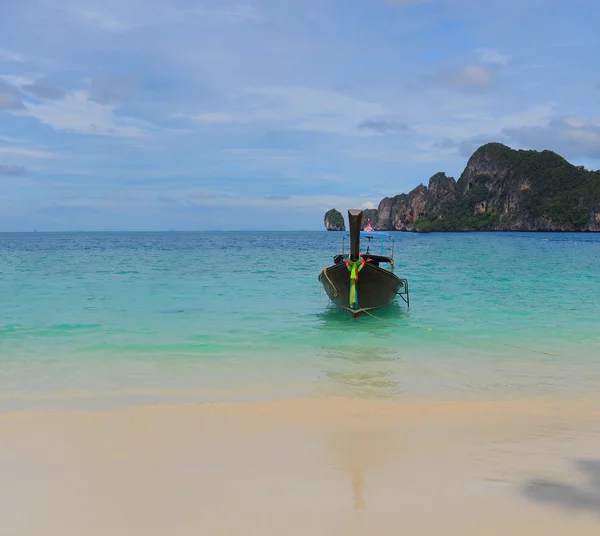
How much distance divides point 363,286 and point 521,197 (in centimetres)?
17234

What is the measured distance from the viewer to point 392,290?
1661cm

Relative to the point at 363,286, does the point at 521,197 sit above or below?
above

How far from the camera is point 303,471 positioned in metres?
5.07

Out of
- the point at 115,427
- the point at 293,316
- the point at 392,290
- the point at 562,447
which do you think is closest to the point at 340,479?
the point at 562,447

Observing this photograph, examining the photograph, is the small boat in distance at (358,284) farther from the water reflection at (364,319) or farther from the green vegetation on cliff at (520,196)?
the green vegetation on cliff at (520,196)

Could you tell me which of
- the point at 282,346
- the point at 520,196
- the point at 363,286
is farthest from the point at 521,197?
the point at 282,346

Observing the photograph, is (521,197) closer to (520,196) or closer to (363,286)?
(520,196)

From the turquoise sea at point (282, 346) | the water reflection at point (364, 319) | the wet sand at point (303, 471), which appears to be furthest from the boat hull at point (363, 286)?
the wet sand at point (303, 471)

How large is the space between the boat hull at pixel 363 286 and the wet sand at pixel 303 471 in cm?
839

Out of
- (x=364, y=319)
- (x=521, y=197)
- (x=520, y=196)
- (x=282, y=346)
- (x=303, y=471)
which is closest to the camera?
(x=303, y=471)

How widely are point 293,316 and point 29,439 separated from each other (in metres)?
10.3

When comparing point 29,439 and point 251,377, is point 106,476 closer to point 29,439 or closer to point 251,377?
point 29,439

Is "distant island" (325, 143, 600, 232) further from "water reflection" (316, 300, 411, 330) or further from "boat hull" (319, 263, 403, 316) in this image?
"boat hull" (319, 263, 403, 316)

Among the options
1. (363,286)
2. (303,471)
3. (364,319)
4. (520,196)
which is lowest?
(364,319)
